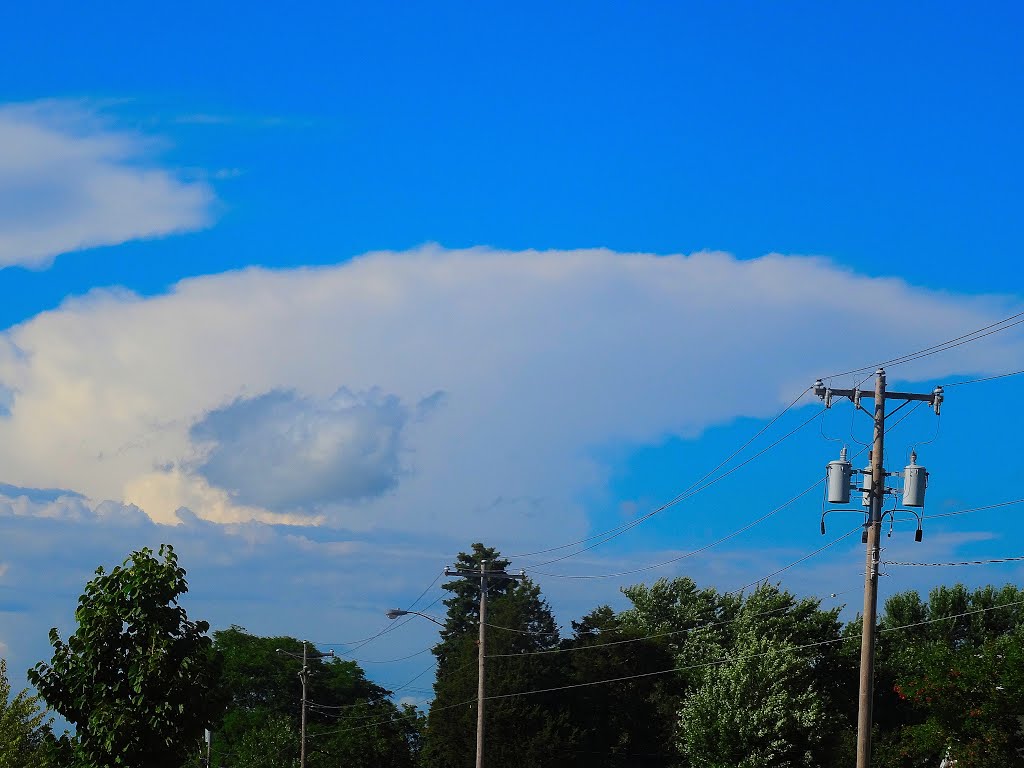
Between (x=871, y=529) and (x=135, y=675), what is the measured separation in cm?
1745

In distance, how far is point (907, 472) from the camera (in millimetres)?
30938

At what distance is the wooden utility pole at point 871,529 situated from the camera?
29.1 meters

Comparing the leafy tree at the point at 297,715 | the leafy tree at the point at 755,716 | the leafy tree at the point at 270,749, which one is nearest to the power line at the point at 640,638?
the leafy tree at the point at 755,716

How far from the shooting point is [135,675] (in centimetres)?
1995

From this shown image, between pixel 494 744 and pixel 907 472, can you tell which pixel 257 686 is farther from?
pixel 907 472

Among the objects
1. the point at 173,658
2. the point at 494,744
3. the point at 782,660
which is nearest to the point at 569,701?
the point at 494,744

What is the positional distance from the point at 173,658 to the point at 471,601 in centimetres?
9408

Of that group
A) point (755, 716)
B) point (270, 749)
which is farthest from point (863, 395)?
point (270, 749)

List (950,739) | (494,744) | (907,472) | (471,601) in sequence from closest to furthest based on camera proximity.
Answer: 1. (907,472)
2. (950,739)
3. (494,744)
4. (471,601)

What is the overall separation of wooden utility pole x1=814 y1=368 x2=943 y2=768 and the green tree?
1486cm

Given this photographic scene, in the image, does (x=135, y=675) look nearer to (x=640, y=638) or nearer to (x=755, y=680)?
(x=755, y=680)

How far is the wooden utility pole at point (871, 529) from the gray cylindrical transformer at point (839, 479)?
1.51 ft

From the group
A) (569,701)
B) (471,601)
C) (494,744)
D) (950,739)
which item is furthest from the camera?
(471,601)

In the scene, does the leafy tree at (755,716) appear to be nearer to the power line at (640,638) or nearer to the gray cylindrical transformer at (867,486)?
the power line at (640,638)
